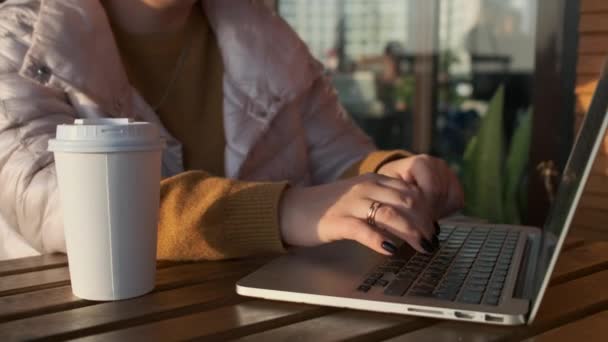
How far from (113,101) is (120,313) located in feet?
1.93

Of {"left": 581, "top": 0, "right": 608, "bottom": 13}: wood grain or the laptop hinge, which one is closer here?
the laptop hinge

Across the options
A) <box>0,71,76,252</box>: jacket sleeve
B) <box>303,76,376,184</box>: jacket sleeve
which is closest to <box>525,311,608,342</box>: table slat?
<box>0,71,76,252</box>: jacket sleeve

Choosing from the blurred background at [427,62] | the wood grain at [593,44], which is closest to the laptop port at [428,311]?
the wood grain at [593,44]

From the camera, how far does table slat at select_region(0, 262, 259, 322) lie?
672 millimetres

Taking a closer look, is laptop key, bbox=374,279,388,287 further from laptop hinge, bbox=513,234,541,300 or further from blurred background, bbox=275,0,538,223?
blurred background, bbox=275,0,538,223

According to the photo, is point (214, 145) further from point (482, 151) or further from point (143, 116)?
point (482, 151)

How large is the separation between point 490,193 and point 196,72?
1.34 m

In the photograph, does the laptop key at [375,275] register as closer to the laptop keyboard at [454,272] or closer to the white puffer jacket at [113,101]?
the laptop keyboard at [454,272]

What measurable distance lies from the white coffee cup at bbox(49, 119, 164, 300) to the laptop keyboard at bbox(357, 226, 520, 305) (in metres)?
0.22

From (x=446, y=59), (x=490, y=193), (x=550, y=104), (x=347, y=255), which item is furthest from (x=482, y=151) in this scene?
(x=347, y=255)

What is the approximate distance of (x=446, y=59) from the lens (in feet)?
11.2

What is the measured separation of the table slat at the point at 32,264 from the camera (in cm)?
83

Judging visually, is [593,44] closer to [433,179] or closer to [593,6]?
[593,6]

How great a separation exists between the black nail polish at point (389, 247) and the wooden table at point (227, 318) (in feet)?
0.35
